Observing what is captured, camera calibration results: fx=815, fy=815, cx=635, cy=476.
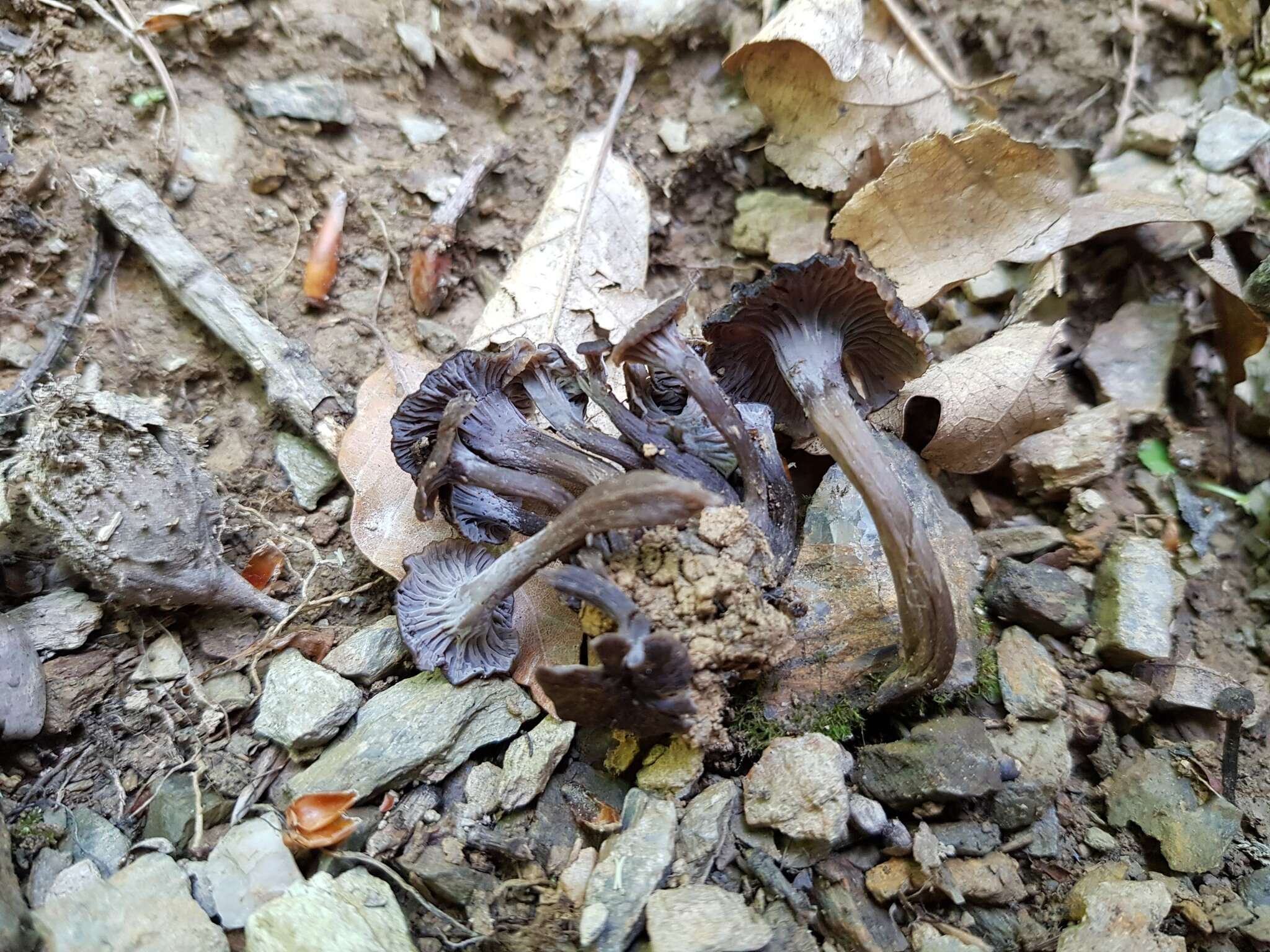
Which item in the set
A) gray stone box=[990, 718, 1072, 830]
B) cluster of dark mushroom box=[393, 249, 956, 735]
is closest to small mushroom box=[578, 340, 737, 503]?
cluster of dark mushroom box=[393, 249, 956, 735]

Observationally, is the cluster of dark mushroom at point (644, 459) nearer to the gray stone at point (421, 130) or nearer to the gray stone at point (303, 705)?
the gray stone at point (303, 705)

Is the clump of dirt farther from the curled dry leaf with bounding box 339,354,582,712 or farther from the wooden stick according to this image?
the wooden stick

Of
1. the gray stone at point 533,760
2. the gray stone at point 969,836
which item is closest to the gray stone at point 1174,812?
the gray stone at point 969,836

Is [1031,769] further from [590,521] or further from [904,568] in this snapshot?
[590,521]

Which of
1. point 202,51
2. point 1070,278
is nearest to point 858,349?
point 1070,278

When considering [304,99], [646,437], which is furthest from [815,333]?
[304,99]

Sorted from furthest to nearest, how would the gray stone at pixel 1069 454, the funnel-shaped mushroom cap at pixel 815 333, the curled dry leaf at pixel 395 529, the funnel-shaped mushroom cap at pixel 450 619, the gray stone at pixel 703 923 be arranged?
the gray stone at pixel 1069 454
the curled dry leaf at pixel 395 529
the funnel-shaped mushroom cap at pixel 450 619
the funnel-shaped mushroom cap at pixel 815 333
the gray stone at pixel 703 923
